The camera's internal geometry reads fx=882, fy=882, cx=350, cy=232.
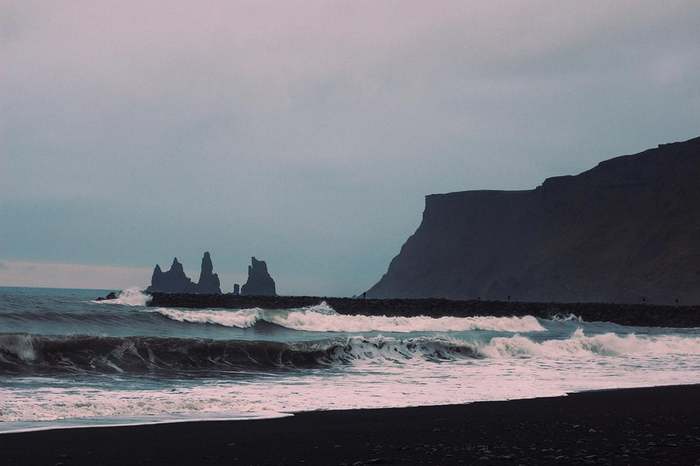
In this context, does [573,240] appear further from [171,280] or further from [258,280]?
[171,280]

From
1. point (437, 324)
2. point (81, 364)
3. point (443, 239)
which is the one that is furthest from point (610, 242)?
→ point (81, 364)

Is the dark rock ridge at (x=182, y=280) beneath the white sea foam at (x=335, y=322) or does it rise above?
above

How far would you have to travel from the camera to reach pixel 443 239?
17525 centimetres

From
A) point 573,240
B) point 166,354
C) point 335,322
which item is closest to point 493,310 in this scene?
point 335,322

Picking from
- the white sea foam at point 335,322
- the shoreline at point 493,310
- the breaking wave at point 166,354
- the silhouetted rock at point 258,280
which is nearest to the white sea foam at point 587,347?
the breaking wave at point 166,354

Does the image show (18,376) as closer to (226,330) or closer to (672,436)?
(672,436)

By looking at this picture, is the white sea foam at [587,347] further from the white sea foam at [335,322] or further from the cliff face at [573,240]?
the cliff face at [573,240]

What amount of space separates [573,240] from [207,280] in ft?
228

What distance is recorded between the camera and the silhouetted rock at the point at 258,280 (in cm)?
16225

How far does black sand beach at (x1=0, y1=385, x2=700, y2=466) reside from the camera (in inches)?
382

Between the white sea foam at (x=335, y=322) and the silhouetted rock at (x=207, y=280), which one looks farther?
the silhouetted rock at (x=207, y=280)

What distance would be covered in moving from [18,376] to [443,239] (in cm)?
15835

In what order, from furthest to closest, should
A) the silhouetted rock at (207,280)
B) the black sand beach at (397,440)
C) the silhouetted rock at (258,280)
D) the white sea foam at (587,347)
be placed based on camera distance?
the silhouetted rock at (207,280) < the silhouetted rock at (258,280) < the white sea foam at (587,347) < the black sand beach at (397,440)

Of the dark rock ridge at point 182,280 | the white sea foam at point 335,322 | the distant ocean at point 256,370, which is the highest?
the dark rock ridge at point 182,280
